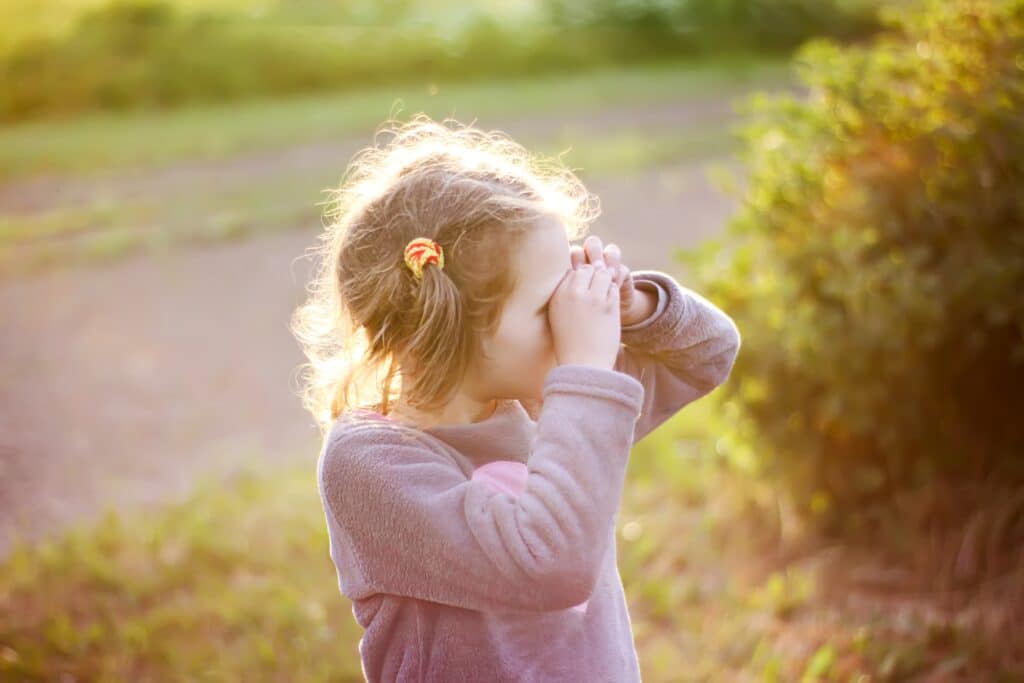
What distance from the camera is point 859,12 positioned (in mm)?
15141

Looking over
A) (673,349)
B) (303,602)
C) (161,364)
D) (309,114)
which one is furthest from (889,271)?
(309,114)

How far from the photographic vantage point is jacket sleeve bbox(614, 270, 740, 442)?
1.86 m

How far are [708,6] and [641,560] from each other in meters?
13.4

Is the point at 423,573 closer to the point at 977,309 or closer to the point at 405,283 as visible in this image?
the point at 405,283

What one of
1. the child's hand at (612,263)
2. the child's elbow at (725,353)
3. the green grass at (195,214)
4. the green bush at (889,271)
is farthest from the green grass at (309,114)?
the child's hand at (612,263)

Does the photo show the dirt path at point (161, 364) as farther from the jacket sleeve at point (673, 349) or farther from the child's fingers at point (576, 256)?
the child's fingers at point (576, 256)

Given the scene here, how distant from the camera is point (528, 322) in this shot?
158cm

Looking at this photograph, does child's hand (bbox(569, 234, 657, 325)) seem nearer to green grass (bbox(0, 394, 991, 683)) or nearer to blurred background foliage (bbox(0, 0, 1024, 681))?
blurred background foliage (bbox(0, 0, 1024, 681))

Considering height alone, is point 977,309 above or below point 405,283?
above

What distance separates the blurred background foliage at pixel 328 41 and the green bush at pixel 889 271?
1142 cm

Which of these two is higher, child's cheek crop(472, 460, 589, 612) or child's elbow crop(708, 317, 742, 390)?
child's elbow crop(708, 317, 742, 390)

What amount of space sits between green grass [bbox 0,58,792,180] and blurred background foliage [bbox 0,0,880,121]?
534mm

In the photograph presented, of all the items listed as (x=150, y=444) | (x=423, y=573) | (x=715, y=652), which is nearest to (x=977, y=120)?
(x=715, y=652)

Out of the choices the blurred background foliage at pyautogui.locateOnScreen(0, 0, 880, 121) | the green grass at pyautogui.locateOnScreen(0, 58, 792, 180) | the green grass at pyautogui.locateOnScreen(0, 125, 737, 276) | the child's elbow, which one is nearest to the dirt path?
the green grass at pyautogui.locateOnScreen(0, 125, 737, 276)
